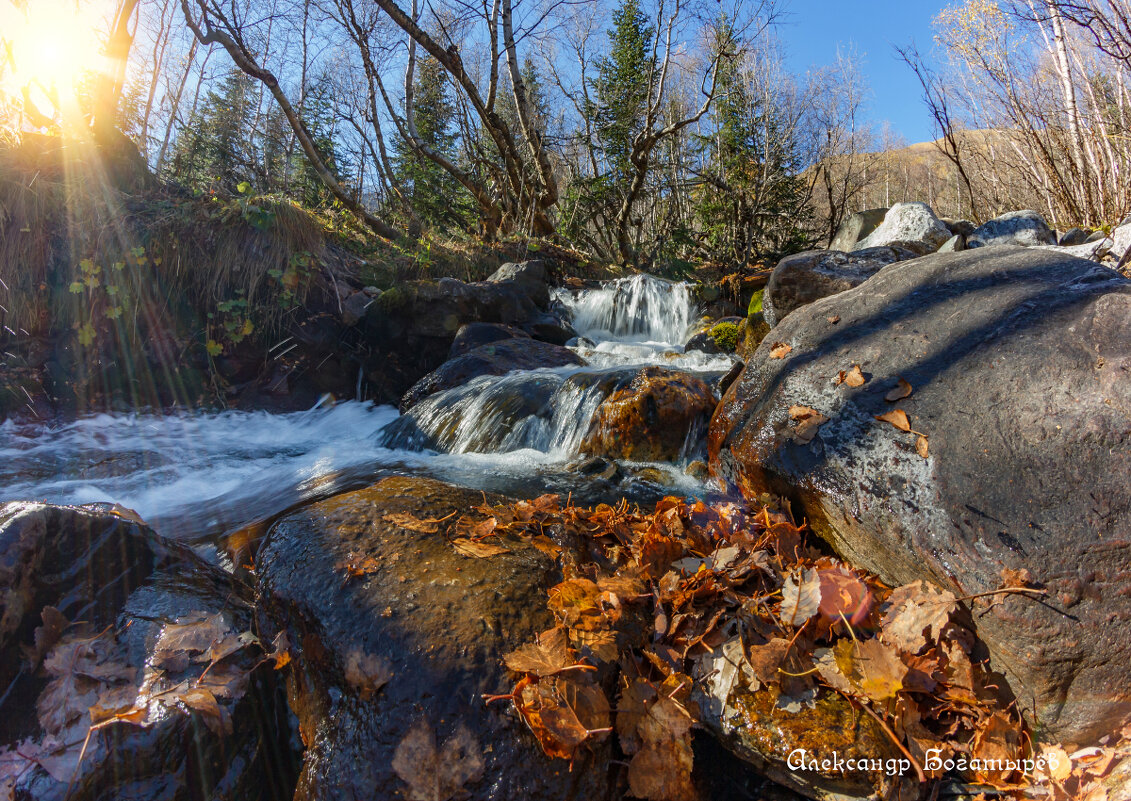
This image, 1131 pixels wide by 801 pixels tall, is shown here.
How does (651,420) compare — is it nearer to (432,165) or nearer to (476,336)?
(476,336)

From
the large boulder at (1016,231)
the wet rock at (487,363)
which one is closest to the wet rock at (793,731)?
the wet rock at (487,363)

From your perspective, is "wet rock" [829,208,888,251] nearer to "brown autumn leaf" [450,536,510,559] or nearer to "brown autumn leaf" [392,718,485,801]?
"brown autumn leaf" [450,536,510,559]

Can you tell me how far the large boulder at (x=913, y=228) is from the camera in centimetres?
866

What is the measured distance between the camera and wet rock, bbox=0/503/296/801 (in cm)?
149

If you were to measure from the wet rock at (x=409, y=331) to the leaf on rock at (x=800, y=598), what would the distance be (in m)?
6.41

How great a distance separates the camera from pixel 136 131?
8.20m

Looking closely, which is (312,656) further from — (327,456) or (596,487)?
(327,456)

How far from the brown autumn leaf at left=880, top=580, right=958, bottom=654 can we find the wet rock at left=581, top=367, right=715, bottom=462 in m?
2.28

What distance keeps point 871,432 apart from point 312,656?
2.40 m

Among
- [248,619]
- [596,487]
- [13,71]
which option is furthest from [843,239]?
[13,71]

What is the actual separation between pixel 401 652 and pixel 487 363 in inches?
195

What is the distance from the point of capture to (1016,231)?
7.86 meters

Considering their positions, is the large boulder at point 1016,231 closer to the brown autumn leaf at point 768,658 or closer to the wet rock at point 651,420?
the wet rock at point 651,420

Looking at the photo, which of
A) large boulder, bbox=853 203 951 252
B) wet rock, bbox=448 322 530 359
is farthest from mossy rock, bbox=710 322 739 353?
large boulder, bbox=853 203 951 252
